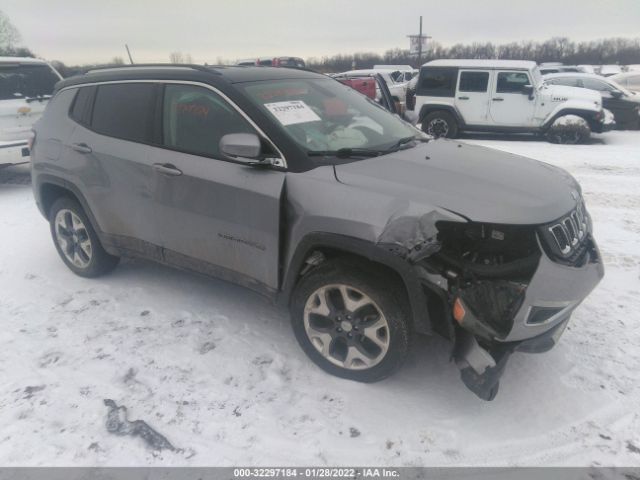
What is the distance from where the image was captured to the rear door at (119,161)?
11.0ft

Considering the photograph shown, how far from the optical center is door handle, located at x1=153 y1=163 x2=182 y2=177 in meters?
3.11

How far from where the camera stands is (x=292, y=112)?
3.01 m

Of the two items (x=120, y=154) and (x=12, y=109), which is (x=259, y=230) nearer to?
(x=120, y=154)

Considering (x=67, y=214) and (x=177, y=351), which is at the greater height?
(x=67, y=214)

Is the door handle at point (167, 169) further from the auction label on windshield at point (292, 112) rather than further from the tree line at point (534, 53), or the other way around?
the tree line at point (534, 53)

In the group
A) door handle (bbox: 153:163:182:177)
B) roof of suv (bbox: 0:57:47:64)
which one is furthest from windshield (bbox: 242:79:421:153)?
roof of suv (bbox: 0:57:47:64)

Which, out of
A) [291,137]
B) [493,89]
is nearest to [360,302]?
[291,137]

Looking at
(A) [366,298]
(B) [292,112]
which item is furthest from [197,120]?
(A) [366,298]

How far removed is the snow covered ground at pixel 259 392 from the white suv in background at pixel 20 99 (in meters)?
4.08

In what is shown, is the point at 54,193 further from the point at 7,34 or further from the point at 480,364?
the point at 7,34

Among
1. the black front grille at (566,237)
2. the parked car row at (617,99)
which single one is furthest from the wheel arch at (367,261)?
the parked car row at (617,99)

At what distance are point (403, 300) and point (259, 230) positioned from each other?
995 millimetres

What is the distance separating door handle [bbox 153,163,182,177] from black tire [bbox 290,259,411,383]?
1.19 meters

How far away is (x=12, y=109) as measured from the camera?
712 centimetres
